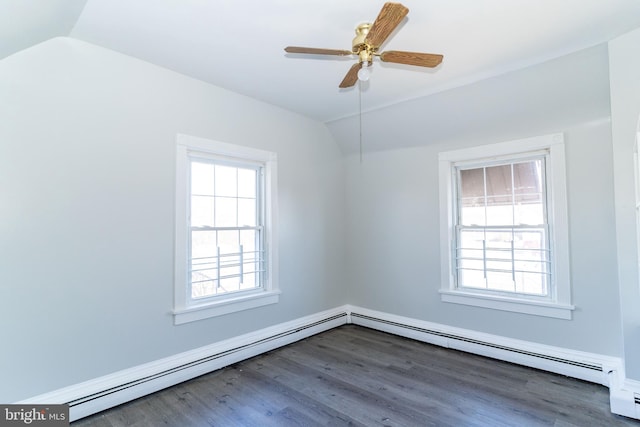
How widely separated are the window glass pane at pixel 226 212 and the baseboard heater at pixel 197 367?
3.92ft

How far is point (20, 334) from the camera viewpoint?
6.75 ft

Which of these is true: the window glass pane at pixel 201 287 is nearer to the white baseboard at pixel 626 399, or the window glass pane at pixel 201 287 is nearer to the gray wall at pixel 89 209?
the gray wall at pixel 89 209

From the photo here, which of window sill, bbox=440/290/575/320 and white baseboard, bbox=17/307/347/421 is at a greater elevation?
window sill, bbox=440/290/575/320

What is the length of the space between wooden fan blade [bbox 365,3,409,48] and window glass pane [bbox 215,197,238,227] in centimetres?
204

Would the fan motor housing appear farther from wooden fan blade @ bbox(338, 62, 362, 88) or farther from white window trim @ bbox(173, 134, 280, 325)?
white window trim @ bbox(173, 134, 280, 325)

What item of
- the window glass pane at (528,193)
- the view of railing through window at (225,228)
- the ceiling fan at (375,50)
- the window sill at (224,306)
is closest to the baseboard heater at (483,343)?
the window glass pane at (528,193)

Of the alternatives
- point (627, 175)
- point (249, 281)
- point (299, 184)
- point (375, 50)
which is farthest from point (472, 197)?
point (249, 281)

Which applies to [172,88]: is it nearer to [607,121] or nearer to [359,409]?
[359,409]

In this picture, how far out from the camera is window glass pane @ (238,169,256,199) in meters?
3.41

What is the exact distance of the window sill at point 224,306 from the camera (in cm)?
281

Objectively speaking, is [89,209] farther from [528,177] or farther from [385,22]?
[528,177]

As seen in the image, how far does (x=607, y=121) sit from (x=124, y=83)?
391cm

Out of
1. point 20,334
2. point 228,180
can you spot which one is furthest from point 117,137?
point 20,334

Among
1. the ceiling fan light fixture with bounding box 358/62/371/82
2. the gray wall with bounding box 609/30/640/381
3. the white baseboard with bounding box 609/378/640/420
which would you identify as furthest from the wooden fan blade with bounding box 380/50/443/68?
the white baseboard with bounding box 609/378/640/420
